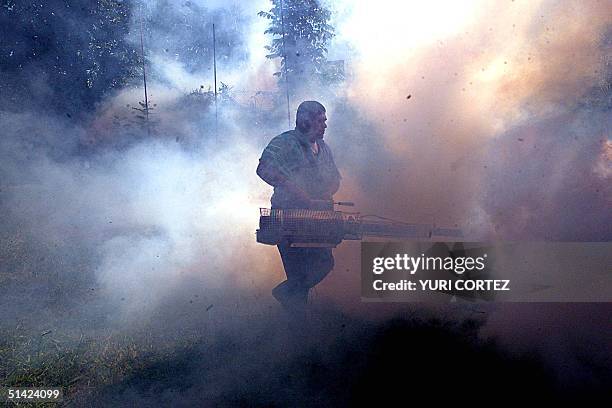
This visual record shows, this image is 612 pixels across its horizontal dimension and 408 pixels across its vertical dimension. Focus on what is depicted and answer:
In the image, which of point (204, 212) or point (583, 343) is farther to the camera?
point (204, 212)

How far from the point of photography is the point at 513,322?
17.2ft

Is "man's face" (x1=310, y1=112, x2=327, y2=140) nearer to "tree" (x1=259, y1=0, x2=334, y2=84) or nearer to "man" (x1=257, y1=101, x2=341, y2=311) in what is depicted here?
"man" (x1=257, y1=101, x2=341, y2=311)

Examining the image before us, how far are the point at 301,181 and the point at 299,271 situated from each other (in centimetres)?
97

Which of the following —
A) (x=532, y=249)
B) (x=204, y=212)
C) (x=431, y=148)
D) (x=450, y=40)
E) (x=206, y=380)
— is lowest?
(x=206, y=380)

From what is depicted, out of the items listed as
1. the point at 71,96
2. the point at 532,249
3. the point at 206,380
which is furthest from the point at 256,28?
the point at 206,380

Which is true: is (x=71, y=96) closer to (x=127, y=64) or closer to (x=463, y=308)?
(x=127, y=64)

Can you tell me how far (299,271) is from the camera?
17.3 ft

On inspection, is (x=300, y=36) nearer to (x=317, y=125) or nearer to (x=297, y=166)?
(x=317, y=125)

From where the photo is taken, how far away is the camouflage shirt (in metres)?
5.11

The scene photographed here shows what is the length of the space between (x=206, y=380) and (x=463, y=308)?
293 cm

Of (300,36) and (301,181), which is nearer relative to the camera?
(301,181)

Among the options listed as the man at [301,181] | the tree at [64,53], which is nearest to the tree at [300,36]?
the man at [301,181]

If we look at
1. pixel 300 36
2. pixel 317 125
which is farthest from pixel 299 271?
pixel 300 36

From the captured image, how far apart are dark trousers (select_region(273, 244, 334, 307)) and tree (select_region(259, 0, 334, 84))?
12.9 feet
